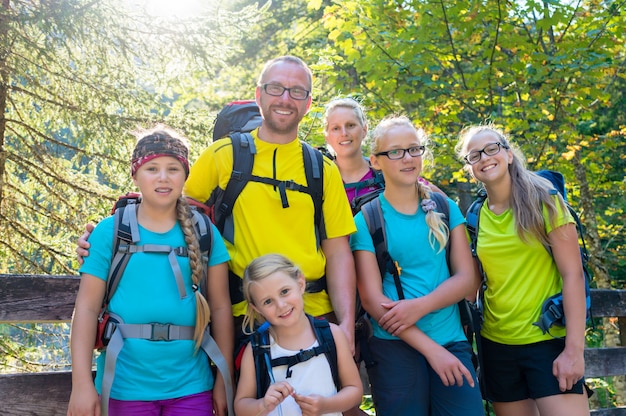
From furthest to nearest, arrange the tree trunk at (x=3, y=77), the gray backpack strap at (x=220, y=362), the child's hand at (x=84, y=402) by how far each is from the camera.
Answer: the tree trunk at (x=3, y=77)
the gray backpack strap at (x=220, y=362)
the child's hand at (x=84, y=402)

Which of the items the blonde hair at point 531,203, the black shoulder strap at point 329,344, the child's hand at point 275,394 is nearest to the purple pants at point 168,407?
the child's hand at point 275,394

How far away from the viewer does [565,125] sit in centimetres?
796

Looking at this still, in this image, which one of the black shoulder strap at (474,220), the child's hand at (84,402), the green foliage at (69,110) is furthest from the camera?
the green foliage at (69,110)

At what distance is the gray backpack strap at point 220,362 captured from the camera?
293cm

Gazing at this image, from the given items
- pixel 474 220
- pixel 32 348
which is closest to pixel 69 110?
pixel 32 348

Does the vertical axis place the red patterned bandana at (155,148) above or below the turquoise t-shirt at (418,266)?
above

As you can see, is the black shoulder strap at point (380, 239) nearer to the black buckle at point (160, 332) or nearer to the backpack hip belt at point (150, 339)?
the backpack hip belt at point (150, 339)

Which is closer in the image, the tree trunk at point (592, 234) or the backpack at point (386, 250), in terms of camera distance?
the backpack at point (386, 250)

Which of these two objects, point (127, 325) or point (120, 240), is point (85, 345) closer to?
point (127, 325)

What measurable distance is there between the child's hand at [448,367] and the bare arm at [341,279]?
49 cm

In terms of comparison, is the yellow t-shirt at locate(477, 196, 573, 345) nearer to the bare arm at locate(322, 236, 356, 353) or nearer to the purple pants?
the bare arm at locate(322, 236, 356, 353)

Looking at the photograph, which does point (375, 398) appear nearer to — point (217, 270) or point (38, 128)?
point (217, 270)

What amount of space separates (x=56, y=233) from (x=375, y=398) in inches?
272

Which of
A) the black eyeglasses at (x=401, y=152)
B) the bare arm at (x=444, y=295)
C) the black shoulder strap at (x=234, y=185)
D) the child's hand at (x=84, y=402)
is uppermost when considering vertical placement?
the black eyeglasses at (x=401, y=152)
